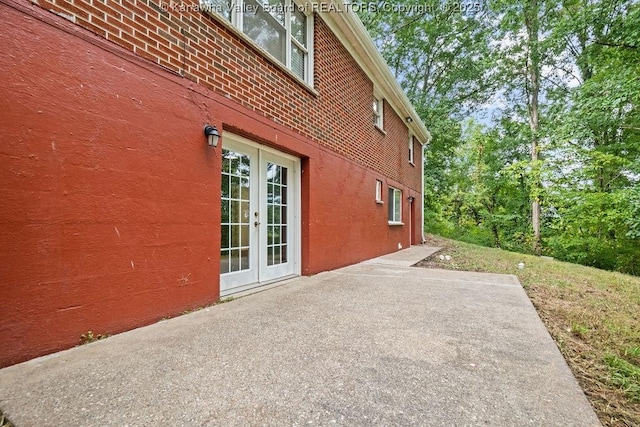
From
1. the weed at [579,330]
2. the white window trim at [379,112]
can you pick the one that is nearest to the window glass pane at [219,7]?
the weed at [579,330]

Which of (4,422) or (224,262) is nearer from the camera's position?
(4,422)

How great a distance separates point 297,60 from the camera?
16.4ft

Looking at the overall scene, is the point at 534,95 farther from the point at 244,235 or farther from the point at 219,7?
the point at 244,235

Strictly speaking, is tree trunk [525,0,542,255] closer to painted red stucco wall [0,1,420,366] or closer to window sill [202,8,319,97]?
window sill [202,8,319,97]

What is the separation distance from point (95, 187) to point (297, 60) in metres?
3.90

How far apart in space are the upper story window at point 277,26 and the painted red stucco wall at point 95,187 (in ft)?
3.81

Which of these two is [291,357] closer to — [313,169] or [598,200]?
[313,169]

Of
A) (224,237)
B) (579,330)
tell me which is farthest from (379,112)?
(579,330)

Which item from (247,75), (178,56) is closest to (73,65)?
(178,56)

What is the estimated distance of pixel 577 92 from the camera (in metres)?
10.1

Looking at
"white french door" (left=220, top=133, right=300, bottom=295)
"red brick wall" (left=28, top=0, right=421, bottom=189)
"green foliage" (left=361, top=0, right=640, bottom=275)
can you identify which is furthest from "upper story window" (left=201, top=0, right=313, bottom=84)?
"green foliage" (left=361, top=0, right=640, bottom=275)

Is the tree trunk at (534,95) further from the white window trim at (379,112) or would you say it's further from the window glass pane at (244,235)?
the window glass pane at (244,235)

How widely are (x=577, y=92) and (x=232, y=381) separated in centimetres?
1360

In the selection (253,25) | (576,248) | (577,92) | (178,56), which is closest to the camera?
(178,56)
